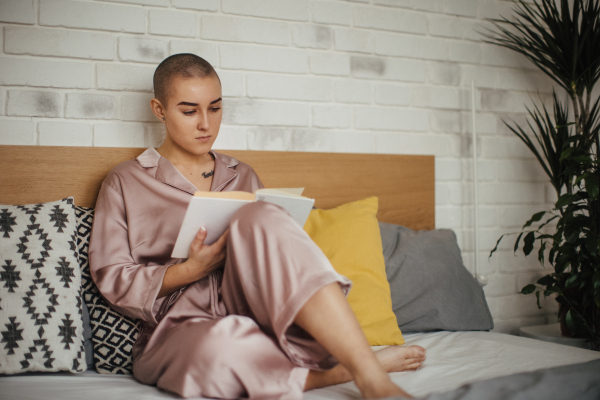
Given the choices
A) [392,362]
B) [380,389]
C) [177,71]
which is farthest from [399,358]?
[177,71]

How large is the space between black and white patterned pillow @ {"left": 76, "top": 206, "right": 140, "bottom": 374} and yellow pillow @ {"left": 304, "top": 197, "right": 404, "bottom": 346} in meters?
0.62

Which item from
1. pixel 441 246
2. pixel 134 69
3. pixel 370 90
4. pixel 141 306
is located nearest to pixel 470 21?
pixel 370 90

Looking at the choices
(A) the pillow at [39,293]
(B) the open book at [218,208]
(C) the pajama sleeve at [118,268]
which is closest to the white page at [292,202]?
(B) the open book at [218,208]

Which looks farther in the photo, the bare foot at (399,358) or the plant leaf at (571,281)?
the plant leaf at (571,281)

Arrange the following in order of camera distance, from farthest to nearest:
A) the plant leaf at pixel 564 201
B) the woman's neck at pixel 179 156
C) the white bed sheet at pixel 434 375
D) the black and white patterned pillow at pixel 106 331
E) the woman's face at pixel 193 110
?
1. the plant leaf at pixel 564 201
2. the woman's neck at pixel 179 156
3. the woman's face at pixel 193 110
4. the black and white patterned pillow at pixel 106 331
5. the white bed sheet at pixel 434 375

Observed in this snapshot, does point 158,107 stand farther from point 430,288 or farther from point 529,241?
point 529,241

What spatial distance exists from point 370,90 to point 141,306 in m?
1.26

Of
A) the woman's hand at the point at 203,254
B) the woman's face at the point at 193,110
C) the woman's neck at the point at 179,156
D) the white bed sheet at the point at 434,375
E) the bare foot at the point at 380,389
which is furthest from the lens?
the woman's neck at the point at 179,156

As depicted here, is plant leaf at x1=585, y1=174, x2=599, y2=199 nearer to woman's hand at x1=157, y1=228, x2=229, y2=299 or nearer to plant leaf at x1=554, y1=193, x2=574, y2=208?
plant leaf at x1=554, y1=193, x2=574, y2=208

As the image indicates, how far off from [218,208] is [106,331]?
1.76ft

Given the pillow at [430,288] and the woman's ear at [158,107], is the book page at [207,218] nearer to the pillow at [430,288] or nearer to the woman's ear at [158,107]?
the woman's ear at [158,107]

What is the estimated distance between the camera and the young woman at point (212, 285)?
2.90 ft

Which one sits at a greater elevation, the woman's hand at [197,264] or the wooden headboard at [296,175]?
the wooden headboard at [296,175]

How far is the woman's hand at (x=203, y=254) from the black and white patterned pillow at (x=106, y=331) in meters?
0.30
